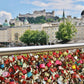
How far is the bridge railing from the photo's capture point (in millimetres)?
2510

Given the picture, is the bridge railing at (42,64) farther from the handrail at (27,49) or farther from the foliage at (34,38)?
the foliage at (34,38)

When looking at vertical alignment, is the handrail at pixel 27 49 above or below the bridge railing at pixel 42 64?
above

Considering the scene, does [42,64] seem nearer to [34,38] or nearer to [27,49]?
[27,49]

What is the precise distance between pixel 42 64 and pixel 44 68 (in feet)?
0.25

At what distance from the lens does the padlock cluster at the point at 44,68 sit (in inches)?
99.1

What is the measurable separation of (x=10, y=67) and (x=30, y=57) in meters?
0.35


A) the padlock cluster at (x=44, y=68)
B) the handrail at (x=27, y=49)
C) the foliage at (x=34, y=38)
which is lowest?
the foliage at (x=34, y=38)


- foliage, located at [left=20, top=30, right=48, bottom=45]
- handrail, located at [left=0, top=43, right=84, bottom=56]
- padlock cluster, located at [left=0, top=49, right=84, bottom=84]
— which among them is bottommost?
foliage, located at [left=20, top=30, right=48, bottom=45]

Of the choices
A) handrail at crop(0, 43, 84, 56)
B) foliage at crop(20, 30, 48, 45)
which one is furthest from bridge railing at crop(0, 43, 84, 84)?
foliage at crop(20, 30, 48, 45)

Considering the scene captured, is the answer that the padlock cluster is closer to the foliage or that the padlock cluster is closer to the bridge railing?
the bridge railing

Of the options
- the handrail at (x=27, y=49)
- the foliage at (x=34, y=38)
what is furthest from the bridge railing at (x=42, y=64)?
the foliage at (x=34, y=38)

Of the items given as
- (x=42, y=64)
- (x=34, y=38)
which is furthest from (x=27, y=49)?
(x=34, y=38)

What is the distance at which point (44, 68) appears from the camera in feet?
9.43

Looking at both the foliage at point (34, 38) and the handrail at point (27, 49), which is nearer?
the handrail at point (27, 49)
